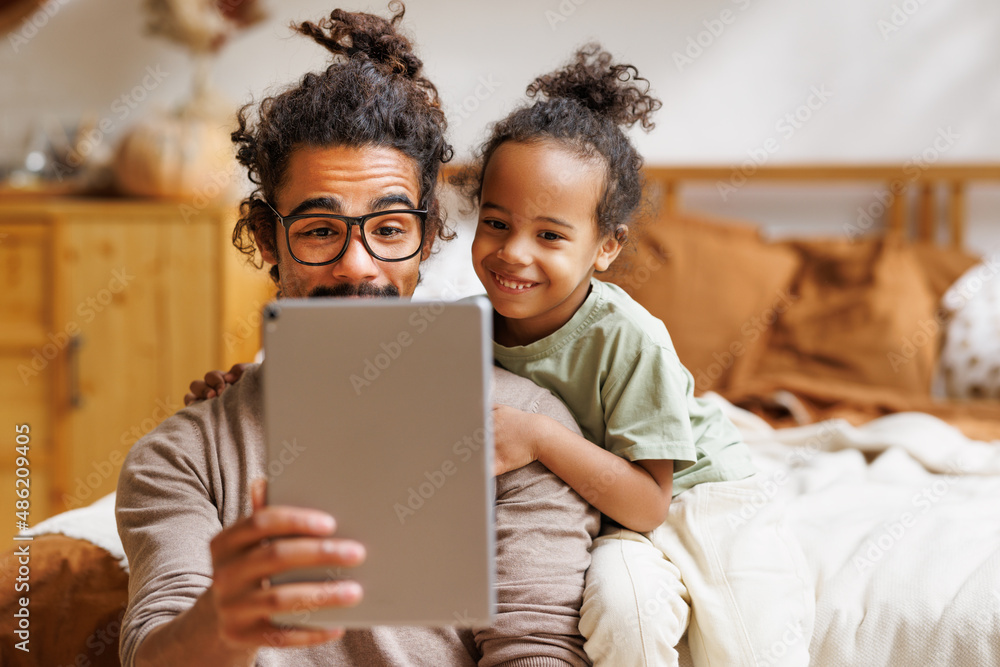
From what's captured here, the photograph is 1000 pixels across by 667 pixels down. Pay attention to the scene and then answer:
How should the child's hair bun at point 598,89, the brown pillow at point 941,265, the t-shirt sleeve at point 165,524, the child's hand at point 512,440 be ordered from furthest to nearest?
1. the brown pillow at point 941,265
2. the child's hair bun at point 598,89
3. the child's hand at point 512,440
4. the t-shirt sleeve at point 165,524

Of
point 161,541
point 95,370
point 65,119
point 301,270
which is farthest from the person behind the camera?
point 65,119

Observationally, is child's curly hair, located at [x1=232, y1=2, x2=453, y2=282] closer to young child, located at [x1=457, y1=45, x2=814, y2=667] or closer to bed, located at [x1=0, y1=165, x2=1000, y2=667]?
young child, located at [x1=457, y1=45, x2=814, y2=667]

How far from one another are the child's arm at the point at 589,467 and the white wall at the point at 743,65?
182cm

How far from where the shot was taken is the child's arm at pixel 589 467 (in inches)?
34.8

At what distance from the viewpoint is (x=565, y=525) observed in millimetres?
898

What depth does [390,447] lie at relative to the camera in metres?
0.64

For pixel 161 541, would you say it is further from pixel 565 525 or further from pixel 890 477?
pixel 890 477

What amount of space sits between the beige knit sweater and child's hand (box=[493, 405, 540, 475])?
30mm

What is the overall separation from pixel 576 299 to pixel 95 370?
1.94 meters

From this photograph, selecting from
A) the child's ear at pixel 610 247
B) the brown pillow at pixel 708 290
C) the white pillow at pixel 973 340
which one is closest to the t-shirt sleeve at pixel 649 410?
the child's ear at pixel 610 247

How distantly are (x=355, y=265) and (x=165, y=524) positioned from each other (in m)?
0.33

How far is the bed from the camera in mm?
1041

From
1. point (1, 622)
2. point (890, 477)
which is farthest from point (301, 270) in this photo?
point (890, 477)

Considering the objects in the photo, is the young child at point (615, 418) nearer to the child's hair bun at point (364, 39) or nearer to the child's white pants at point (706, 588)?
the child's white pants at point (706, 588)
